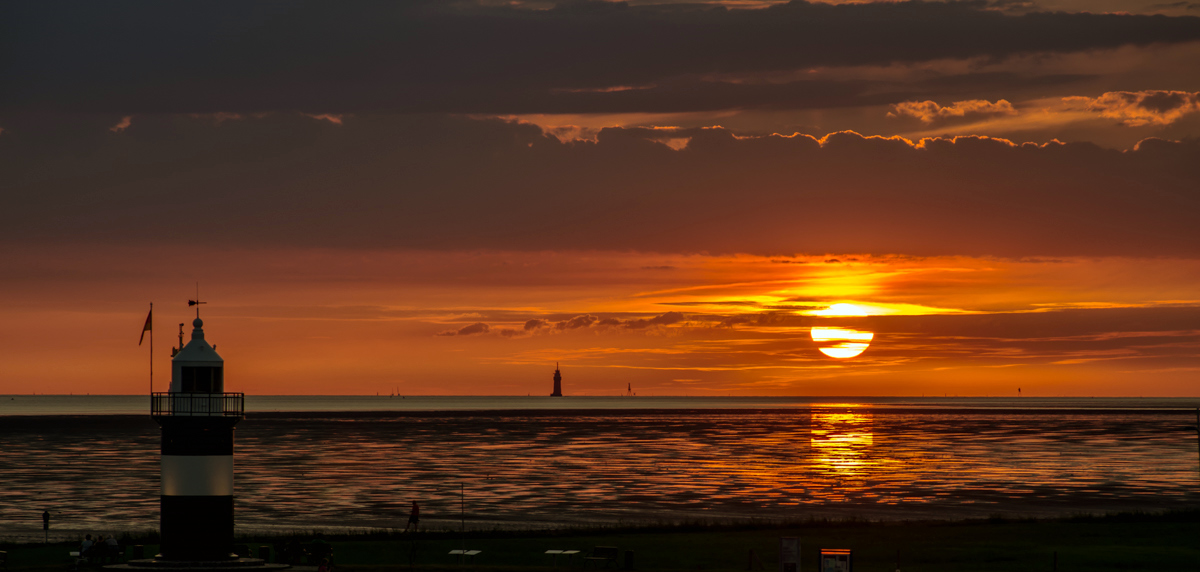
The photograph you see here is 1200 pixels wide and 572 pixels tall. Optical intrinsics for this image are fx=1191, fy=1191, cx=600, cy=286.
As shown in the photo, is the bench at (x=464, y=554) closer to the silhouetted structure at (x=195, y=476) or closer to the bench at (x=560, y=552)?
the bench at (x=560, y=552)

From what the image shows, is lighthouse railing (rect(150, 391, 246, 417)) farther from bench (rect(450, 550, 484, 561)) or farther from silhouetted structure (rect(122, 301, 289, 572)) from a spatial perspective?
bench (rect(450, 550, 484, 561))

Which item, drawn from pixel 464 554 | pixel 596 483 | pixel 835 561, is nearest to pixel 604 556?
pixel 464 554

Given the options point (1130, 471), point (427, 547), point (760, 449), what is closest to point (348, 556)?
point (427, 547)

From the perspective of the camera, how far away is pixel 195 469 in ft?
124

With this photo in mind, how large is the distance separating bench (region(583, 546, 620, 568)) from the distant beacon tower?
1652 cm

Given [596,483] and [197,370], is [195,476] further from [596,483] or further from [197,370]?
[596,483]

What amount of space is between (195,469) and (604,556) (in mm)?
19369

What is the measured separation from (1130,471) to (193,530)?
340 ft

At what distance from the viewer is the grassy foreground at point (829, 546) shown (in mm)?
51688

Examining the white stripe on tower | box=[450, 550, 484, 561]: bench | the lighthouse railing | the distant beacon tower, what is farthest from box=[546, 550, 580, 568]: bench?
the lighthouse railing

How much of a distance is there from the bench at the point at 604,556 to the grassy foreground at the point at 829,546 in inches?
40.1

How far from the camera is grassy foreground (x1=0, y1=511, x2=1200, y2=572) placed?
170 feet

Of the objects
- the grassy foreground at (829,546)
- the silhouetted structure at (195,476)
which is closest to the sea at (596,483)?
the grassy foreground at (829,546)

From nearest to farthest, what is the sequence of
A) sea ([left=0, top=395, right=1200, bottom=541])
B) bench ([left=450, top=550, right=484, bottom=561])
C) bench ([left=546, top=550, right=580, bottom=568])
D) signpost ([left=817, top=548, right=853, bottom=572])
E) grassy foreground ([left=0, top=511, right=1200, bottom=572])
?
signpost ([left=817, top=548, right=853, bottom=572]), bench ([left=450, top=550, right=484, bottom=561]), bench ([left=546, top=550, right=580, bottom=568]), grassy foreground ([left=0, top=511, right=1200, bottom=572]), sea ([left=0, top=395, right=1200, bottom=541])
